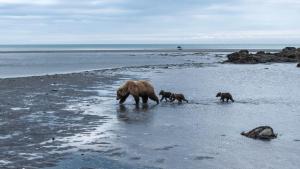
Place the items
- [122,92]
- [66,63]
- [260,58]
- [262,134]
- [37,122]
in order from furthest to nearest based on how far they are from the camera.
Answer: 1. [66,63]
2. [260,58]
3. [122,92]
4. [37,122]
5. [262,134]

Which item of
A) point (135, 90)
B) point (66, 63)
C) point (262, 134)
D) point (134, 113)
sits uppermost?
point (135, 90)

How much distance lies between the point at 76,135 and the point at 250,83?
79.0ft

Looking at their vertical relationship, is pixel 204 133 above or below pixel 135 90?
below

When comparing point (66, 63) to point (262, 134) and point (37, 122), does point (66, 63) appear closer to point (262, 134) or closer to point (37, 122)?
point (37, 122)

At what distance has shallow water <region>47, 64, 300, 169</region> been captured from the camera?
1368cm

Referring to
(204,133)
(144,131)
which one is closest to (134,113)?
(144,131)

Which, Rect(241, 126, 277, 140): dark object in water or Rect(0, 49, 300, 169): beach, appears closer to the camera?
Rect(0, 49, 300, 169): beach

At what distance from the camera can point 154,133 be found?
17.7m

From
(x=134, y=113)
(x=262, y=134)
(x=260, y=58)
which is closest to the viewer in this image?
(x=262, y=134)

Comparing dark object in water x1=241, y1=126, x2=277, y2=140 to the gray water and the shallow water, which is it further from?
the gray water

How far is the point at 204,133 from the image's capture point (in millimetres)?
17609

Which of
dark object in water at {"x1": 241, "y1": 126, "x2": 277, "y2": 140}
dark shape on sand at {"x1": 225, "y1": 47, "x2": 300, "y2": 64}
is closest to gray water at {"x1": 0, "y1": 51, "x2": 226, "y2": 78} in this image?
dark shape on sand at {"x1": 225, "y1": 47, "x2": 300, "y2": 64}

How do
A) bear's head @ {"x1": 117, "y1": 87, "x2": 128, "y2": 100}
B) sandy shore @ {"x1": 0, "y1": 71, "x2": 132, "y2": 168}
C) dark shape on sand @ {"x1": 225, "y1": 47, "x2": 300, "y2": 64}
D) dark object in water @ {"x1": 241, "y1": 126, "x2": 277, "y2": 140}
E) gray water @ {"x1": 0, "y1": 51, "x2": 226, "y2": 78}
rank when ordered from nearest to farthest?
sandy shore @ {"x1": 0, "y1": 71, "x2": 132, "y2": 168}
dark object in water @ {"x1": 241, "y1": 126, "x2": 277, "y2": 140}
bear's head @ {"x1": 117, "y1": 87, "x2": 128, "y2": 100}
gray water @ {"x1": 0, "y1": 51, "x2": 226, "y2": 78}
dark shape on sand @ {"x1": 225, "y1": 47, "x2": 300, "y2": 64}

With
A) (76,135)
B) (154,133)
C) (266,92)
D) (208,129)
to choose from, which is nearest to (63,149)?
(76,135)
